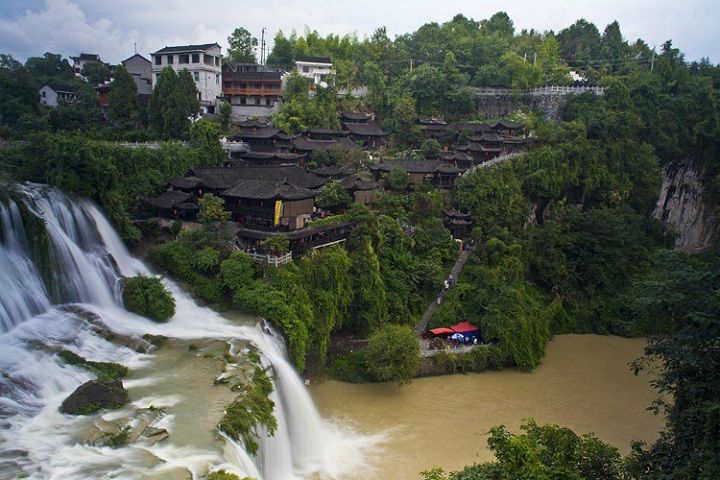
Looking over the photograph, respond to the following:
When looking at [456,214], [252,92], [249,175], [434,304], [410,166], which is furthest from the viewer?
[252,92]

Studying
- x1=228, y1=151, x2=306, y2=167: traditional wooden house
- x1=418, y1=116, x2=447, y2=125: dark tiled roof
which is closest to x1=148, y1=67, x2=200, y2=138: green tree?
x1=228, y1=151, x2=306, y2=167: traditional wooden house

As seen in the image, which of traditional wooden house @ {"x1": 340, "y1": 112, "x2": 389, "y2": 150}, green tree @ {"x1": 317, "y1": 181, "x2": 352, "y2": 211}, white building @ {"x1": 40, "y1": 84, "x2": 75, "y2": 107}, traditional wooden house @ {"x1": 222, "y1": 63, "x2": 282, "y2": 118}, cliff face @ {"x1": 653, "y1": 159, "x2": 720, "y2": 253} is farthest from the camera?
traditional wooden house @ {"x1": 222, "y1": 63, "x2": 282, "y2": 118}

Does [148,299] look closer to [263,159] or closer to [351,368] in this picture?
[351,368]

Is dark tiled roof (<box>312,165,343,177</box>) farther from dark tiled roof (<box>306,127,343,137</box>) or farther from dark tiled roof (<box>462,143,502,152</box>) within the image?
dark tiled roof (<box>462,143,502,152</box>)

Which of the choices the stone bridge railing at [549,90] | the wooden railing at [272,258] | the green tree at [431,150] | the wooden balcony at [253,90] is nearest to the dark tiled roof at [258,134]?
the wooden balcony at [253,90]

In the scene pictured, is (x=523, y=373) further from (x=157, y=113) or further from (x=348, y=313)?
(x=157, y=113)

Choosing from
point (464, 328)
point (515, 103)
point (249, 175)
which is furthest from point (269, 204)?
point (515, 103)
